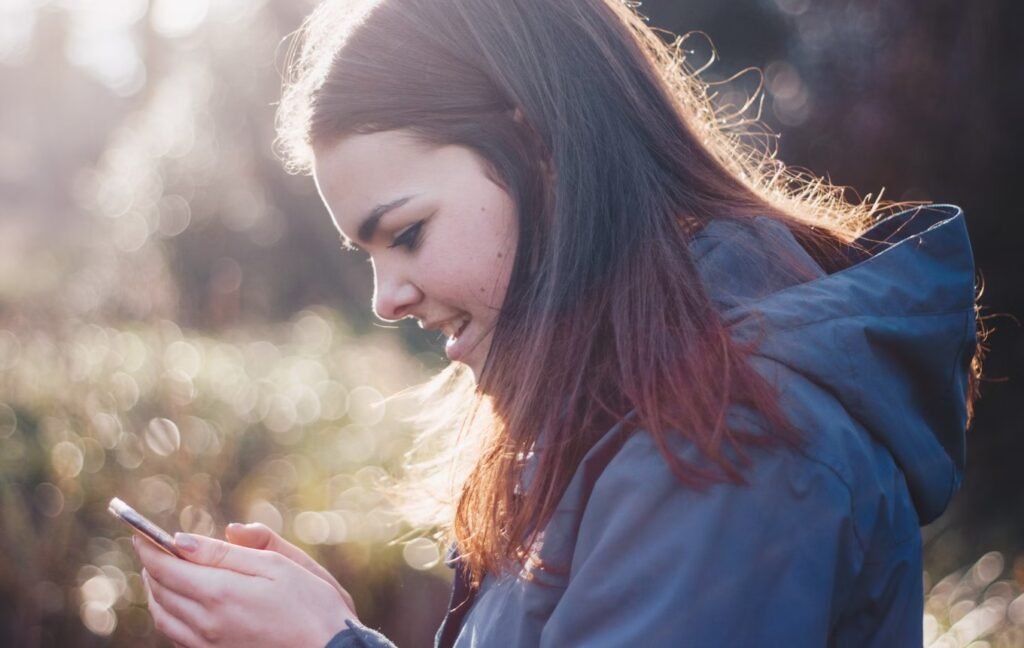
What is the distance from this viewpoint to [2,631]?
12.1 ft

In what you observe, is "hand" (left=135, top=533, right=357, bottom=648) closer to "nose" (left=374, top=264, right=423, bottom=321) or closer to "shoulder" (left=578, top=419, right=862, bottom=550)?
"nose" (left=374, top=264, right=423, bottom=321)

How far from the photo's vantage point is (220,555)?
68.6 inches

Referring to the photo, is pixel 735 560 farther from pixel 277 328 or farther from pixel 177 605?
pixel 277 328

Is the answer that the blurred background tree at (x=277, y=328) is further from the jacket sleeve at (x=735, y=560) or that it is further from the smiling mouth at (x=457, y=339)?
the jacket sleeve at (x=735, y=560)

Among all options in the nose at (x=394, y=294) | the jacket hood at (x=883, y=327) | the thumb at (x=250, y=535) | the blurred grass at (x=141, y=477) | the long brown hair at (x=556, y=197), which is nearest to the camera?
the jacket hood at (x=883, y=327)

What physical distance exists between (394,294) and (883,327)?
889mm

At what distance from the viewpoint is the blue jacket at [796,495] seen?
4.02ft

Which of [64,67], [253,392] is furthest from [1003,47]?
[64,67]

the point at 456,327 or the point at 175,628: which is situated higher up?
the point at 456,327

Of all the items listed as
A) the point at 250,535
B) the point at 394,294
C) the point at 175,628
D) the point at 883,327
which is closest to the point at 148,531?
the point at 175,628

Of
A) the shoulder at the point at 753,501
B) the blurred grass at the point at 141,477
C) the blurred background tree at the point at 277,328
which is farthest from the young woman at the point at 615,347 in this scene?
the blurred grass at the point at 141,477

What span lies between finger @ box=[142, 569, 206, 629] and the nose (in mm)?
612

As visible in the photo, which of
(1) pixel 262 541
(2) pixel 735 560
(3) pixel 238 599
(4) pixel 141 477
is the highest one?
(2) pixel 735 560

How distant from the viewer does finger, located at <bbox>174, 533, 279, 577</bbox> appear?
173cm
